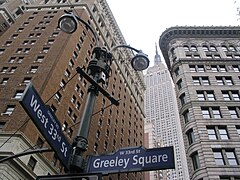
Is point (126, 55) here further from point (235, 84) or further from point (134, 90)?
point (235, 84)

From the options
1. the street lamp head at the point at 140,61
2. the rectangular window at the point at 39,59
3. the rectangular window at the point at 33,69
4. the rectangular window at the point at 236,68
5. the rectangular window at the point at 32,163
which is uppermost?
the rectangular window at the point at 236,68

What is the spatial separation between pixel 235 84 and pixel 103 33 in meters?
35.4

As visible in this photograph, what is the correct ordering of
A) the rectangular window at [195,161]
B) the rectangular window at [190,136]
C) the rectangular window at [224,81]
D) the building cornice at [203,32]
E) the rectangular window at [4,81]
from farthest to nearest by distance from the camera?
the building cornice at [203,32] → the rectangular window at [224,81] → the rectangular window at [4,81] → the rectangular window at [190,136] → the rectangular window at [195,161]

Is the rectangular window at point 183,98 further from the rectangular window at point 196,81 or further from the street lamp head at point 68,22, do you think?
the street lamp head at point 68,22

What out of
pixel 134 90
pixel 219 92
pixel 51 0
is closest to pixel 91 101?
pixel 219 92

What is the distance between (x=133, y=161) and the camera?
595cm

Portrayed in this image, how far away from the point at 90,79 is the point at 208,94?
3359cm

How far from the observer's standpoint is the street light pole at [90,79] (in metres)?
5.59

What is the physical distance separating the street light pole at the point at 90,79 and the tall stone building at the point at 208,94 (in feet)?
78.3

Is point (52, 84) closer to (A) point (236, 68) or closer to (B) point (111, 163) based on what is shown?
(A) point (236, 68)

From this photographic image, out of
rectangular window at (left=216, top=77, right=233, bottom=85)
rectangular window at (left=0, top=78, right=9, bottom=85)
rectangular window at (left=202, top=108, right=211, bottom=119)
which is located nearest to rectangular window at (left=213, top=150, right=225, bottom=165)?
rectangular window at (left=202, top=108, right=211, bottom=119)

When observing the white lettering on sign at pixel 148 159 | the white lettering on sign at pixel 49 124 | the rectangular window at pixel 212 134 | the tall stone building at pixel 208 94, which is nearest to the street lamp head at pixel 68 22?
the white lettering on sign at pixel 49 124

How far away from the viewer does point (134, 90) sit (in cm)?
7944

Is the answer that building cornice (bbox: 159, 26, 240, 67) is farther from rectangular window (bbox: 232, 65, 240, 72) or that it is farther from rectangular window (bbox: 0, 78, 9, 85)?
rectangular window (bbox: 0, 78, 9, 85)
